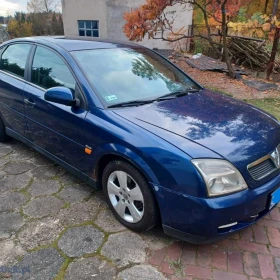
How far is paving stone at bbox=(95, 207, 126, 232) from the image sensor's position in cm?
257

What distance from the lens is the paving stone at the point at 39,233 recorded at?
2383 millimetres

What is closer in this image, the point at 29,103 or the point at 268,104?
the point at 29,103

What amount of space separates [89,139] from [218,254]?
142cm

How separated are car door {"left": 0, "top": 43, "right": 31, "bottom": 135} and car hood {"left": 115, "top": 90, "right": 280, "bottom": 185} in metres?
1.57

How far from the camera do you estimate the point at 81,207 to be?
2840mm

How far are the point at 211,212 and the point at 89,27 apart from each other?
51.6ft

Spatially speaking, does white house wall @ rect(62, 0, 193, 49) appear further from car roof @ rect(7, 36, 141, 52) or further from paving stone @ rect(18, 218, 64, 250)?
paving stone @ rect(18, 218, 64, 250)

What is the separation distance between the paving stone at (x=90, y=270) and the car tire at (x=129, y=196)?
0.42 meters

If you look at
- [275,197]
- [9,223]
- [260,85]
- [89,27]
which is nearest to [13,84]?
[9,223]

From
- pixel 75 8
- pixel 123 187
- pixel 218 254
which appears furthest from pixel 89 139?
pixel 75 8

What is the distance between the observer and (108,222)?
265 cm

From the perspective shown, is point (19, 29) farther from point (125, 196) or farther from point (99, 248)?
point (99, 248)

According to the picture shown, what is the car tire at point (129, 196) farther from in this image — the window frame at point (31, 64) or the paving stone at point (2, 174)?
the paving stone at point (2, 174)

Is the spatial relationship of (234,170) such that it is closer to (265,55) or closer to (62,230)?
(62,230)
